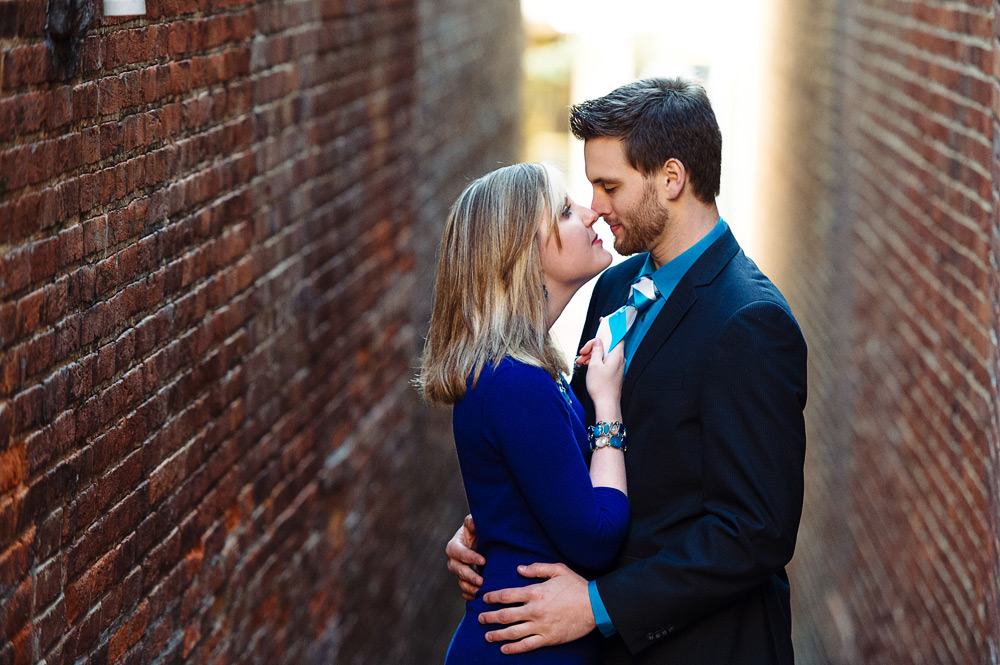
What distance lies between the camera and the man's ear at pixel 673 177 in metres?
2.38

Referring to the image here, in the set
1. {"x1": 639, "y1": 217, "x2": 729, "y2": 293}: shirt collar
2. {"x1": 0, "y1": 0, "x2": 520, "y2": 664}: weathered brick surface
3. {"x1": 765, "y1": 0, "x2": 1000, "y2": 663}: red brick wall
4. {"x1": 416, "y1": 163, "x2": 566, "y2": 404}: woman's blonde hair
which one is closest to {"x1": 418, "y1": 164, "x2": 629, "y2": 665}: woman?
{"x1": 416, "y1": 163, "x2": 566, "y2": 404}: woman's blonde hair

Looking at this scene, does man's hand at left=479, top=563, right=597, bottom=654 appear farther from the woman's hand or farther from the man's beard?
the man's beard

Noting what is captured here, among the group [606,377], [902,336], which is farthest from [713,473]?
[902,336]

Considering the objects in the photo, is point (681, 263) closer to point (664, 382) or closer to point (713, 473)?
point (664, 382)

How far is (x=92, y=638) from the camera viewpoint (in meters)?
2.33

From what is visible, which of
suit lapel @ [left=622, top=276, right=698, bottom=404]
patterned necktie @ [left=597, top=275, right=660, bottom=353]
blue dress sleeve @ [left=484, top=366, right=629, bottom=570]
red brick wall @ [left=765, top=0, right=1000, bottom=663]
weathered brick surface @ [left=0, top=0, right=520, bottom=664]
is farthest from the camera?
red brick wall @ [left=765, top=0, right=1000, bottom=663]

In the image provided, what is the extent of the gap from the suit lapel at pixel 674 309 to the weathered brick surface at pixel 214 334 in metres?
1.14

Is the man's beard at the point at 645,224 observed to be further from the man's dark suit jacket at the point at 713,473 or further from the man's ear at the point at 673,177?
the man's dark suit jacket at the point at 713,473

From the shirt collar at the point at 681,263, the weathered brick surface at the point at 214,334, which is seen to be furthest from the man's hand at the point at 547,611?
the weathered brick surface at the point at 214,334

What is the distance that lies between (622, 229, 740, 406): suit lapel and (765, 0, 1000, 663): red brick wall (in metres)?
1.01

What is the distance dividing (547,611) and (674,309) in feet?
2.28

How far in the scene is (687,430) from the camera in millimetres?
2252

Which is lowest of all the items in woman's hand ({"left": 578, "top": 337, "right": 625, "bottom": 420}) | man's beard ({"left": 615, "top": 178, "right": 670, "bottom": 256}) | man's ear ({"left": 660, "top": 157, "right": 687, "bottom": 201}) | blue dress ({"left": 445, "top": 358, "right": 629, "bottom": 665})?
blue dress ({"left": 445, "top": 358, "right": 629, "bottom": 665})

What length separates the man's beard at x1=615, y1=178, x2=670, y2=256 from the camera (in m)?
2.41
